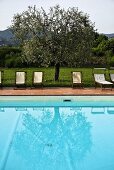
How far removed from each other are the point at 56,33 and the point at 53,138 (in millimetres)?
9408

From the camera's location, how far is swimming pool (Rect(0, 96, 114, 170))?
748 cm

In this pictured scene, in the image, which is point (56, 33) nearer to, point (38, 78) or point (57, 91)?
point (38, 78)

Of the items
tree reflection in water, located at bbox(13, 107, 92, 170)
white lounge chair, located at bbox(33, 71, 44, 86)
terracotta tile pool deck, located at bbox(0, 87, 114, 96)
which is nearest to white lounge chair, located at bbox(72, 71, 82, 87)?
terracotta tile pool deck, located at bbox(0, 87, 114, 96)

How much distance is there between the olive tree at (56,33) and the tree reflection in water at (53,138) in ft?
16.8

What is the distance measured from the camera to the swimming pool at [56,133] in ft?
24.6

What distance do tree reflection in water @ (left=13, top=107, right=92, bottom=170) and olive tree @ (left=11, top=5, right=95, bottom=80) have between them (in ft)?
16.8

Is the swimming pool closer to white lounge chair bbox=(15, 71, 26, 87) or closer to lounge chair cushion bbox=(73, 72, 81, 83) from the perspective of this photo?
white lounge chair bbox=(15, 71, 26, 87)

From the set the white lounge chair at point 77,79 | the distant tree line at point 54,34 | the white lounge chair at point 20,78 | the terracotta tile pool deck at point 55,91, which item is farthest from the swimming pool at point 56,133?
the distant tree line at point 54,34

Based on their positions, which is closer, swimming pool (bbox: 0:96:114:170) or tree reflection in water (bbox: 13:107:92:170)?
swimming pool (bbox: 0:96:114:170)

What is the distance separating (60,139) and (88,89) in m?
6.40

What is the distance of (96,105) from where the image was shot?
13500mm

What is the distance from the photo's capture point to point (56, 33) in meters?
17.9

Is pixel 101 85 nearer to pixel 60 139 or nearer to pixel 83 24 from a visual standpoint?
pixel 83 24

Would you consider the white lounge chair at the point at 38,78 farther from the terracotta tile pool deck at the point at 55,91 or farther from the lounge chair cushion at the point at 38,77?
the terracotta tile pool deck at the point at 55,91
